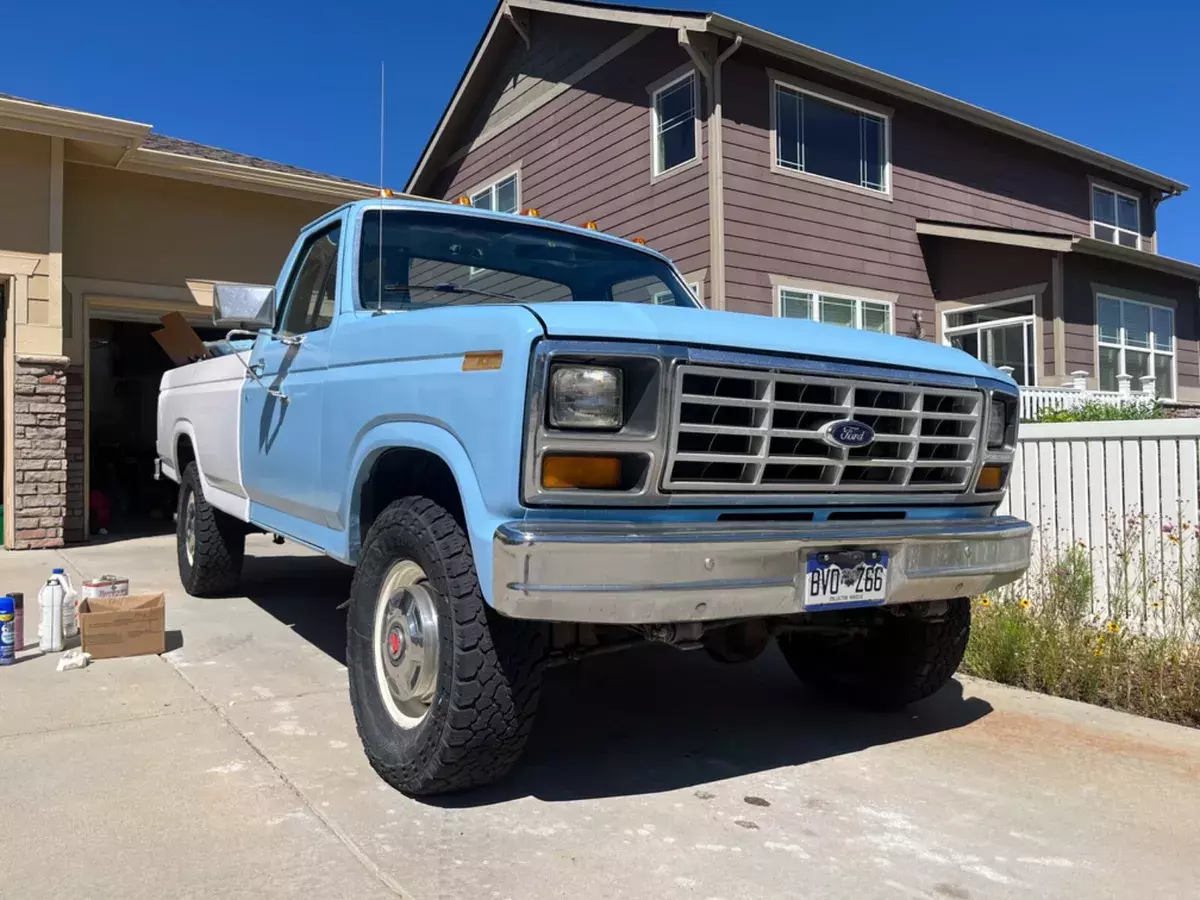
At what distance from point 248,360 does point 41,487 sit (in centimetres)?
517

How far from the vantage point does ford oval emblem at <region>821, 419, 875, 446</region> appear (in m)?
2.90

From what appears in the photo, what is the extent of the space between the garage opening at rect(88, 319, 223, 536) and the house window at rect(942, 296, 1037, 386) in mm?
11195

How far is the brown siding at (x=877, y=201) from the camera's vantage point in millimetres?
11586

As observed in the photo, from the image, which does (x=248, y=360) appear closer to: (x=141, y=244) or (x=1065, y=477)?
(x=1065, y=477)

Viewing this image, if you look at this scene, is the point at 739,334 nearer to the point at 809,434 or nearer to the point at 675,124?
the point at 809,434

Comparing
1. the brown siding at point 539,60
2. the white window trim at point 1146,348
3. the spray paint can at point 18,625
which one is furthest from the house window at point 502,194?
the spray paint can at point 18,625

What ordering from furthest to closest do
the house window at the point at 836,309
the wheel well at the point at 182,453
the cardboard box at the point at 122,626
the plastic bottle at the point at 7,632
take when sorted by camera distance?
the house window at the point at 836,309 < the wheel well at the point at 182,453 < the cardboard box at the point at 122,626 < the plastic bottle at the point at 7,632

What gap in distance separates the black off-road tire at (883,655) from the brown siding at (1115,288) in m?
10.4

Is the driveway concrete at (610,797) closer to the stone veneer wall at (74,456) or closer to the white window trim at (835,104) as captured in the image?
the stone veneer wall at (74,456)

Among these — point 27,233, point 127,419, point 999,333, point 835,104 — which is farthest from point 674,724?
point 127,419

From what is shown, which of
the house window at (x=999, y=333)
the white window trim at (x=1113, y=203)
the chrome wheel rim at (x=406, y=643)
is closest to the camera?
the chrome wheel rim at (x=406, y=643)

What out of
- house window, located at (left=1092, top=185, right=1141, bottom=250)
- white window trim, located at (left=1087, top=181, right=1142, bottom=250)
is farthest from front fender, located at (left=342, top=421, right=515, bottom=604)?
house window, located at (left=1092, top=185, right=1141, bottom=250)

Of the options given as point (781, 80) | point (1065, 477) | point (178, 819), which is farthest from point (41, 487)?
point (781, 80)

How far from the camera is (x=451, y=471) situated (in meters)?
2.86
